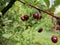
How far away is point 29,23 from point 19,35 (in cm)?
12

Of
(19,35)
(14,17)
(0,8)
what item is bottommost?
(19,35)

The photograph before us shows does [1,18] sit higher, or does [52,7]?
[52,7]

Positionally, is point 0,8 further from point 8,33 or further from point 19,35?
point 19,35

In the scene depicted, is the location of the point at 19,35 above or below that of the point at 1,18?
below

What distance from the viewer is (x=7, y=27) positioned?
5.20 ft

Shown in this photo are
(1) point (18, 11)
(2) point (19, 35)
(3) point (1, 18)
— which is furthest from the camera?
(1) point (18, 11)

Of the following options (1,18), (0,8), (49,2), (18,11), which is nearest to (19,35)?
(18,11)

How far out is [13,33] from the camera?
5.54 feet

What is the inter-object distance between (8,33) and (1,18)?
27cm

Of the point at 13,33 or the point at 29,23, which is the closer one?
the point at 13,33

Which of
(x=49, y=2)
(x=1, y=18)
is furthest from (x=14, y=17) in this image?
(x=49, y=2)

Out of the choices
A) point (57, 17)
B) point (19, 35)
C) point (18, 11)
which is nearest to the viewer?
point (57, 17)

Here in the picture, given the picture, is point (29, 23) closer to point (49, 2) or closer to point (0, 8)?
point (0, 8)

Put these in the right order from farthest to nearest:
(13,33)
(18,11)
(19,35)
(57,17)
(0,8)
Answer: (18,11)
(19,35)
(13,33)
(0,8)
(57,17)
